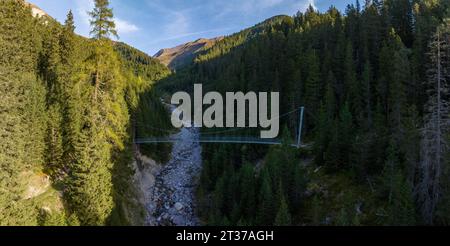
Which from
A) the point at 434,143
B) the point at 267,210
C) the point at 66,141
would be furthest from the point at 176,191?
the point at 434,143

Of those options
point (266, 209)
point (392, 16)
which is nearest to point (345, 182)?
point (266, 209)

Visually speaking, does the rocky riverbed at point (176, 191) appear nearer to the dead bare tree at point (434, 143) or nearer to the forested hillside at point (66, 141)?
the forested hillside at point (66, 141)

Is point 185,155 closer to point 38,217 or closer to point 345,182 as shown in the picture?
point 345,182

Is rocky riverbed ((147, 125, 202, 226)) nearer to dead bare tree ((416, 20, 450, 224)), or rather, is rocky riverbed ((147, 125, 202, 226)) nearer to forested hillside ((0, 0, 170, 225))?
forested hillside ((0, 0, 170, 225))

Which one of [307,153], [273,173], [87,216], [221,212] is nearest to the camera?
[87,216]

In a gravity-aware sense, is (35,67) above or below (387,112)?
above

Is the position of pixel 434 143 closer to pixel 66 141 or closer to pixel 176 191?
pixel 66 141
